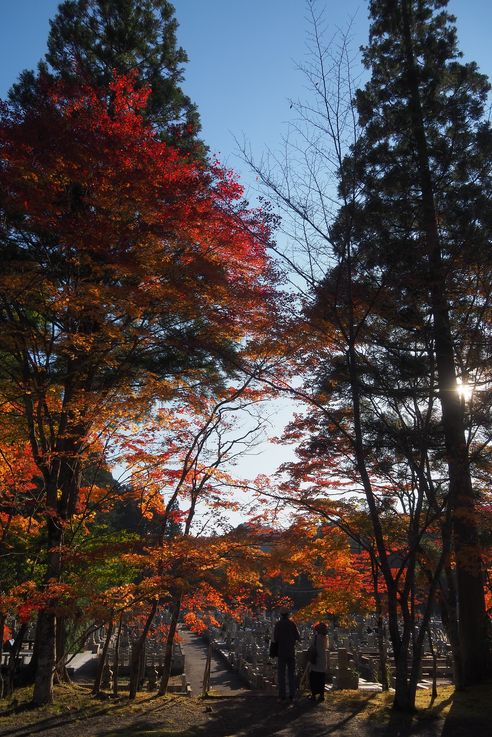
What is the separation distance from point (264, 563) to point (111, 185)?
6.52 metres

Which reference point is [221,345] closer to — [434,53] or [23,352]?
[23,352]

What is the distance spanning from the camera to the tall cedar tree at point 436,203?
323 inches

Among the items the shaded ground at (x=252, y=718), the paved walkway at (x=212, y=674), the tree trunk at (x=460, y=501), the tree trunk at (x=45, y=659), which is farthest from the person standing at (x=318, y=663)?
the tree trunk at (x=45, y=659)

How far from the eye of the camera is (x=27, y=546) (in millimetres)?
10578

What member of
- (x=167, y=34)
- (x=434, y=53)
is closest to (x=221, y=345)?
(x=434, y=53)

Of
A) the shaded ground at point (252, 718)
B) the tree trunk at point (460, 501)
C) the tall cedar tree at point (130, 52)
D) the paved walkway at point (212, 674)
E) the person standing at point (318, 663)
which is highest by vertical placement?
the tall cedar tree at point (130, 52)

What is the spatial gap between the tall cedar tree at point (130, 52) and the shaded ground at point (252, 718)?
36.1ft

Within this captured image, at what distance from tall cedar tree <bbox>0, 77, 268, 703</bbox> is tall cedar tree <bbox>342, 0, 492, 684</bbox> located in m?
2.72

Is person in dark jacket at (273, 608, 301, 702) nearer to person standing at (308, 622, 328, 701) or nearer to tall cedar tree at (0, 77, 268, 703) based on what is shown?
person standing at (308, 622, 328, 701)

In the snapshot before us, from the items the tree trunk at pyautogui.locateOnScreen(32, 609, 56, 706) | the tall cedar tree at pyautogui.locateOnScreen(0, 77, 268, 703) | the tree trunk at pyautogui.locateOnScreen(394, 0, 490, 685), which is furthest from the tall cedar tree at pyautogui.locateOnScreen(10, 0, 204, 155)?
the tree trunk at pyautogui.locateOnScreen(32, 609, 56, 706)

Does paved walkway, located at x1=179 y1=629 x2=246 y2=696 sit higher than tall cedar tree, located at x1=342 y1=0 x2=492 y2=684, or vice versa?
tall cedar tree, located at x1=342 y1=0 x2=492 y2=684

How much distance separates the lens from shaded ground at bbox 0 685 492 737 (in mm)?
6535

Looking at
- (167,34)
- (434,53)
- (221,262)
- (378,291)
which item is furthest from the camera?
(167,34)

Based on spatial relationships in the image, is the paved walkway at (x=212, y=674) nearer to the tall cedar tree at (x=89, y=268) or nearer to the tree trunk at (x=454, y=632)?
the tree trunk at (x=454, y=632)
